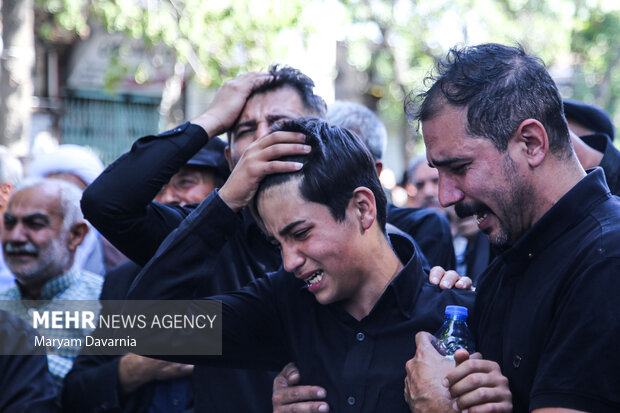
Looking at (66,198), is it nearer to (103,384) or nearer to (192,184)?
(192,184)

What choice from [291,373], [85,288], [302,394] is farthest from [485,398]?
[85,288]

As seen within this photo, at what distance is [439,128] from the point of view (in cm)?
220

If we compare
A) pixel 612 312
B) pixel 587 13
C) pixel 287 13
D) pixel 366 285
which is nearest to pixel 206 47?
pixel 287 13

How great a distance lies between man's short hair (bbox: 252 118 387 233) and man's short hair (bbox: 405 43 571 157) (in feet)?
1.07

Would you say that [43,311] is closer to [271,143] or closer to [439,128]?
[271,143]

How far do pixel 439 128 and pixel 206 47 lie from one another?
9510mm

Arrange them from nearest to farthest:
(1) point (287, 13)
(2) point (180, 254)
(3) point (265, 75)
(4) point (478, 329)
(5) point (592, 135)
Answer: (4) point (478, 329) → (2) point (180, 254) → (3) point (265, 75) → (5) point (592, 135) → (1) point (287, 13)

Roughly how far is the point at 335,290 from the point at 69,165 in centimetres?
368

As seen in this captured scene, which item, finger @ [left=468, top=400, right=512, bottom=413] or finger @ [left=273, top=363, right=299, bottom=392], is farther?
finger @ [left=273, top=363, right=299, bottom=392]

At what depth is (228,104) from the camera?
3.13 m

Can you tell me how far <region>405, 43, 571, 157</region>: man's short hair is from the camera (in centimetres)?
211

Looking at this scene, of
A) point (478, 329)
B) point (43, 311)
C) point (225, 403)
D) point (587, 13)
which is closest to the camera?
point (478, 329)

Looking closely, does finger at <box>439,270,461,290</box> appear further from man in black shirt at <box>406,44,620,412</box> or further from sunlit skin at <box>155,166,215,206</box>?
sunlit skin at <box>155,166,215,206</box>

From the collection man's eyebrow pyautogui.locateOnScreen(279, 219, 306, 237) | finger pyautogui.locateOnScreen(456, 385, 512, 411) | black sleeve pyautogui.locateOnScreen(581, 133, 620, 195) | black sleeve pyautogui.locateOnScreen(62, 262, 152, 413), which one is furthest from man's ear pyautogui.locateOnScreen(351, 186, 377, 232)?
black sleeve pyautogui.locateOnScreen(62, 262, 152, 413)
